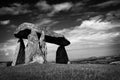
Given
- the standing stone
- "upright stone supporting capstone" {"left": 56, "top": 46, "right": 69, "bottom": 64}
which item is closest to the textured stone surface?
the standing stone

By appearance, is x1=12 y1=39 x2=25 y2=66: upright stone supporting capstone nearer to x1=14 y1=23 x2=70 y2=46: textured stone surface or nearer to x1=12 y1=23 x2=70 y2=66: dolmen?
x1=12 y1=23 x2=70 y2=66: dolmen

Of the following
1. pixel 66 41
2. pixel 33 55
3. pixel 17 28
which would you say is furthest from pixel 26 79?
pixel 66 41

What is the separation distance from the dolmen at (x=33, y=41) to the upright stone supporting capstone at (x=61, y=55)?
2.33m

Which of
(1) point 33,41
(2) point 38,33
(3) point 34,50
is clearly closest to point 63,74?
(3) point 34,50

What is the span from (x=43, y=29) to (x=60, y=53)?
6.77 metres

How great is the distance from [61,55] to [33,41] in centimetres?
788

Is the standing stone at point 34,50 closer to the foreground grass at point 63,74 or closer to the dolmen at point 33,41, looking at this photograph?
the dolmen at point 33,41

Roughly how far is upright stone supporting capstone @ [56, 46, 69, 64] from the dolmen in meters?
2.33

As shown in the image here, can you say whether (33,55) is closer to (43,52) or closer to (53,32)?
(43,52)

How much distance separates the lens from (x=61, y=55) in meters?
24.5

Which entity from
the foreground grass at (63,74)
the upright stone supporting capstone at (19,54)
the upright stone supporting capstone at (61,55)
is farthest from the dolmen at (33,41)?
the foreground grass at (63,74)

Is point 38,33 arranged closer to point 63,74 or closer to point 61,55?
point 61,55

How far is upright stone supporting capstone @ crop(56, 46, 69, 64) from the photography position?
79.3 ft

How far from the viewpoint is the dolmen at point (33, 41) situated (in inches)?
667
